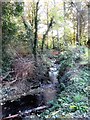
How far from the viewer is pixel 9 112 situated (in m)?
4.66

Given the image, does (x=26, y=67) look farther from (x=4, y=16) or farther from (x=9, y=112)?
(x=9, y=112)

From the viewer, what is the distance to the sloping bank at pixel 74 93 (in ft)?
11.9

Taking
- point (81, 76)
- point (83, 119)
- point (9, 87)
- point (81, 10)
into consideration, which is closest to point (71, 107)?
point (83, 119)

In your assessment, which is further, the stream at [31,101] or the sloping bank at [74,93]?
the stream at [31,101]

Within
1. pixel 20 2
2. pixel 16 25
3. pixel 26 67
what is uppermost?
pixel 20 2

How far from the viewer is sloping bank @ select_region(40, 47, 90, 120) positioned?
11.9 feet

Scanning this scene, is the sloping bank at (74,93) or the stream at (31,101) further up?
the sloping bank at (74,93)

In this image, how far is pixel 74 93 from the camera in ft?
15.6

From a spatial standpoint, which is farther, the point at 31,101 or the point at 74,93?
the point at 31,101

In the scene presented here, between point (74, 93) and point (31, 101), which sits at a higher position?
point (74, 93)

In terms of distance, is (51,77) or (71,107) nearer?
(71,107)

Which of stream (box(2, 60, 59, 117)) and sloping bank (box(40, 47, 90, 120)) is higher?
sloping bank (box(40, 47, 90, 120))

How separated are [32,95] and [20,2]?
3.14 meters

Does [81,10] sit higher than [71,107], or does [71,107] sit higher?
[81,10]
